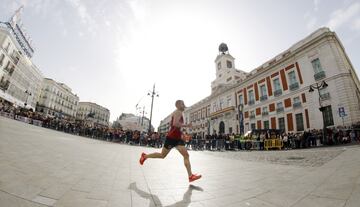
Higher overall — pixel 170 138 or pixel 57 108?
pixel 57 108

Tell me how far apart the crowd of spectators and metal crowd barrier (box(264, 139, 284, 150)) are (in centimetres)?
30

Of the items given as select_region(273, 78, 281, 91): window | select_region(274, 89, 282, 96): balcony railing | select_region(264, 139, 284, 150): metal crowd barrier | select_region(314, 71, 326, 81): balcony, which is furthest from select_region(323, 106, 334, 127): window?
select_region(264, 139, 284, 150): metal crowd barrier

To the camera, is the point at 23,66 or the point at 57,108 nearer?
the point at 23,66

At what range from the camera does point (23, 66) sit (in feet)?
145

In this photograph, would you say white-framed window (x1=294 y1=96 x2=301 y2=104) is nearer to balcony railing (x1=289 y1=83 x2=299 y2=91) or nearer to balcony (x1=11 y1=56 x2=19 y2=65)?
balcony railing (x1=289 y1=83 x2=299 y2=91)

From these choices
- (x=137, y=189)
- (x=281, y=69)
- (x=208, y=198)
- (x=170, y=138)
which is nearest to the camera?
(x=208, y=198)

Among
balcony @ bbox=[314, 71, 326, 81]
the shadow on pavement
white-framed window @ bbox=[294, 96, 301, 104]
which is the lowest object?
the shadow on pavement

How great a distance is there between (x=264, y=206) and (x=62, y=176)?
315cm

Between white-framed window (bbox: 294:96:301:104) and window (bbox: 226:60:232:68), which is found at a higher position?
window (bbox: 226:60:232:68)

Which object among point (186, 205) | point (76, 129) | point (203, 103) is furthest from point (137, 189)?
point (203, 103)

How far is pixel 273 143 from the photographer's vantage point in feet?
51.8

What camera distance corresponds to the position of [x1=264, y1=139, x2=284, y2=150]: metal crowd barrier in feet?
50.9

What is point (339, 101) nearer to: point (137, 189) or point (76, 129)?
point (137, 189)

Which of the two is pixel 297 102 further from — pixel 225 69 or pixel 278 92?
pixel 225 69
